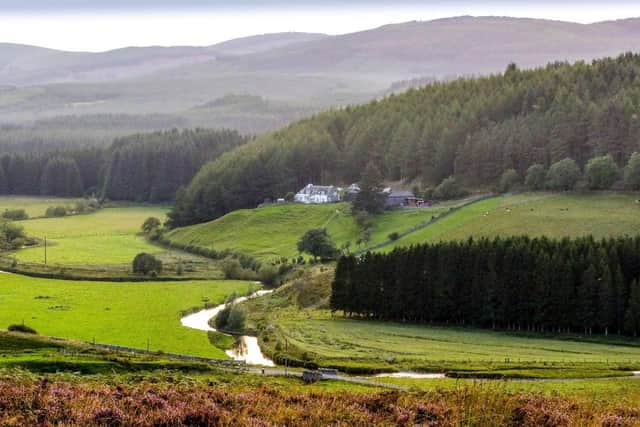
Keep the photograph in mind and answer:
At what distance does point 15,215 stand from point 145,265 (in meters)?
59.4

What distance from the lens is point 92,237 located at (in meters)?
136

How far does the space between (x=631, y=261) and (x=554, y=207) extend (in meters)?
34.6

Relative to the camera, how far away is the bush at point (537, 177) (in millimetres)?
118562

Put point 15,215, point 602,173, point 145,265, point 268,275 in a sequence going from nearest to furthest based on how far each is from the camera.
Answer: point 268,275 < point 145,265 < point 602,173 < point 15,215

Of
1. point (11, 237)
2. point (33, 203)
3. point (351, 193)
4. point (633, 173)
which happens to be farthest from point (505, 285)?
point (33, 203)

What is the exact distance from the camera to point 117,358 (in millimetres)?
53812

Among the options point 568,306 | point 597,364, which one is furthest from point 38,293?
point 597,364

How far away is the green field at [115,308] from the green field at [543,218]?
2336 centimetres

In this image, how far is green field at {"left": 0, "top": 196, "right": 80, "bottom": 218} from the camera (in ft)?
557

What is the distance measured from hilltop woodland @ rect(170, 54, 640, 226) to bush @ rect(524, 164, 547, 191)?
6.13 meters

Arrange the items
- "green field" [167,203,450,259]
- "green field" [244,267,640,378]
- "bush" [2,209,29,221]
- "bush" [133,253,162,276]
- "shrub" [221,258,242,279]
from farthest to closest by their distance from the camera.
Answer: "bush" [2,209,29,221]
"green field" [167,203,450,259]
"shrub" [221,258,242,279]
"bush" [133,253,162,276]
"green field" [244,267,640,378]

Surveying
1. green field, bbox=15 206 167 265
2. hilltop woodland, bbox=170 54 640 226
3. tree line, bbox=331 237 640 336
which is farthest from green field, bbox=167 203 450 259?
tree line, bbox=331 237 640 336

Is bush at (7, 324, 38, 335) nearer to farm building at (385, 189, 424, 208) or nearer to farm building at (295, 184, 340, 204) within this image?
farm building at (385, 189, 424, 208)

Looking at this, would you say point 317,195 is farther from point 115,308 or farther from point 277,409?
point 277,409
